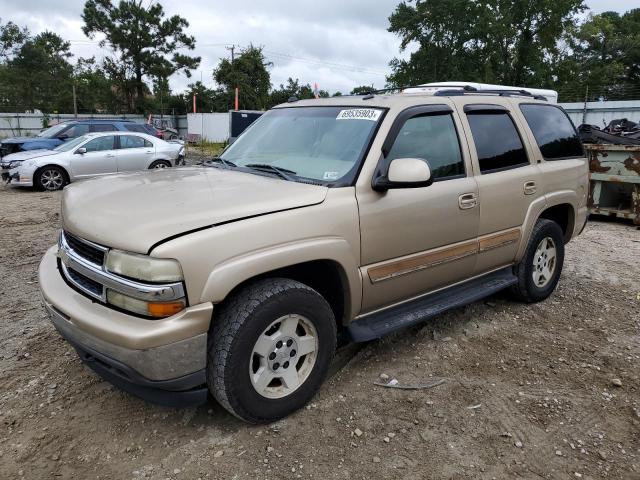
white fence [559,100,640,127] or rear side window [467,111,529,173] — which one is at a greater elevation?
white fence [559,100,640,127]

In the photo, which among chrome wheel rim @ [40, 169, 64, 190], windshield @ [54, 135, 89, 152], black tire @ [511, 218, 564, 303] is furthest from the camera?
windshield @ [54, 135, 89, 152]

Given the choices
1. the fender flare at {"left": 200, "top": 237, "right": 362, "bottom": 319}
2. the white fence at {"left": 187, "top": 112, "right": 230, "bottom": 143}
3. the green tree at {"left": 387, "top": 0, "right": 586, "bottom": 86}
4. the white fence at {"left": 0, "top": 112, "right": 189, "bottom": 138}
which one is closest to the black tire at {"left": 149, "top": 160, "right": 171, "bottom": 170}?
the fender flare at {"left": 200, "top": 237, "right": 362, "bottom": 319}

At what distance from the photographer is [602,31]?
4566cm

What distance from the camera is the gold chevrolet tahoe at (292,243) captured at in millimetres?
2473

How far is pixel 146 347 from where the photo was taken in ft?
7.82

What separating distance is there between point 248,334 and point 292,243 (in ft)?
1.77

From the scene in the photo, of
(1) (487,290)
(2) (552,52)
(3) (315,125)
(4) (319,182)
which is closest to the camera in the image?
(4) (319,182)

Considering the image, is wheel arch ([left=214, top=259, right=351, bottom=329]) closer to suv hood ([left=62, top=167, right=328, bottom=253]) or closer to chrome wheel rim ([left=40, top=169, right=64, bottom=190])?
suv hood ([left=62, top=167, right=328, bottom=253])

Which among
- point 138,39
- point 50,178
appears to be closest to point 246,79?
point 138,39

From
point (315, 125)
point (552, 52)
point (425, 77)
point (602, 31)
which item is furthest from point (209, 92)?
point (315, 125)

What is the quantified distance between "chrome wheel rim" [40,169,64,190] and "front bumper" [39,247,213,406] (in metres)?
10.9

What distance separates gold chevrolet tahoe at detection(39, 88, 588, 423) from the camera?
2.47m

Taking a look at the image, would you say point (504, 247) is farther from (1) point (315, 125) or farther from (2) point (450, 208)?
(1) point (315, 125)

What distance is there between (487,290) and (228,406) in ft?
7.61
